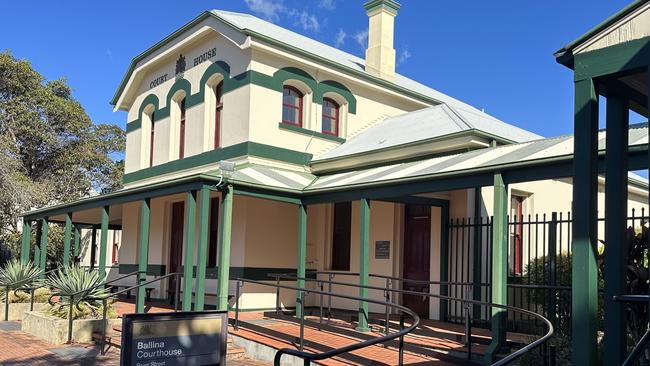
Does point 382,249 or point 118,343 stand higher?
point 382,249

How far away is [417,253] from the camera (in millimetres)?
13305

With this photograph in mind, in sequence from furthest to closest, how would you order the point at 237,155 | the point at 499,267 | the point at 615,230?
the point at 237,155
the point at 499,267
the point at 615,230

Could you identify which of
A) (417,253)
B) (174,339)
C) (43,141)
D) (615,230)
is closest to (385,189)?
(417,253)

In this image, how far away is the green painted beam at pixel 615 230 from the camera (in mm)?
5000

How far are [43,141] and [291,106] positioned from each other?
1788 cm

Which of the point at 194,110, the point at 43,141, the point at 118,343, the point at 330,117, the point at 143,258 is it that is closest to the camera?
the point at 118,343

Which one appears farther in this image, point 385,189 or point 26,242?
point 26,242

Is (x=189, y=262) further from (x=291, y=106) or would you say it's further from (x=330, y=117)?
(x=330, y=117)

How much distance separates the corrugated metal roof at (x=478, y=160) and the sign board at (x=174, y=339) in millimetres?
4995

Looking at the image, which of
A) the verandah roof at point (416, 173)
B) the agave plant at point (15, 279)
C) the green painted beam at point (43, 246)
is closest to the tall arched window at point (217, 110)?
the verandah roof at point (416, 173)

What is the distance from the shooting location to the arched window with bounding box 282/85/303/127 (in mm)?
15234

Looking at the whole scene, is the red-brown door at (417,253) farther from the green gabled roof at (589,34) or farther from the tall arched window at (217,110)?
the green gabled roof at (589,34)

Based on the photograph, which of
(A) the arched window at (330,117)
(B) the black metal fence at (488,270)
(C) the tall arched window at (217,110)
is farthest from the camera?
(A) the arched window at (330,117)

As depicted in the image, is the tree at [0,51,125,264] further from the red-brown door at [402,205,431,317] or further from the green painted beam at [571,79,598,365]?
the green painted beam at [571,79,598,365]
